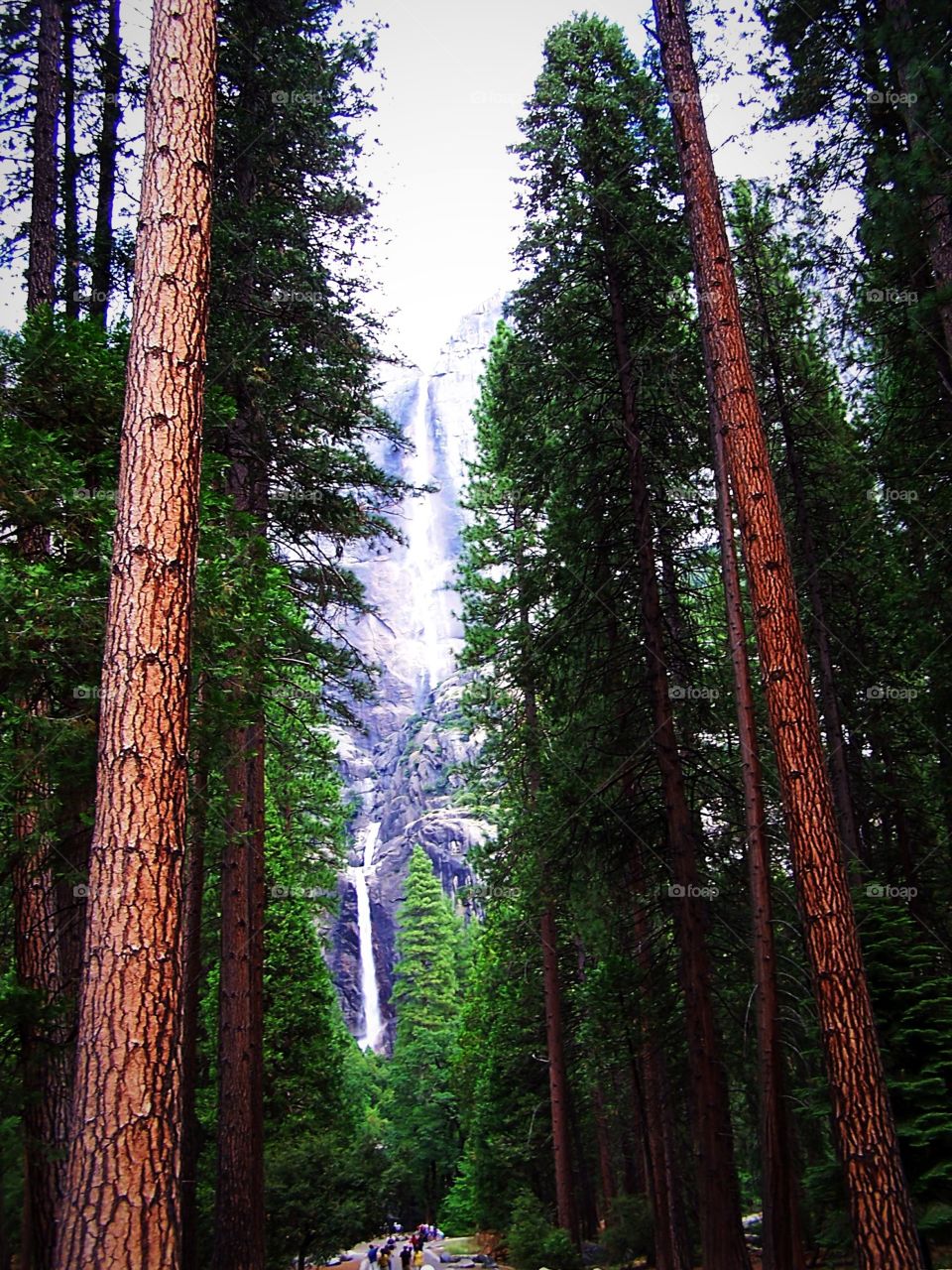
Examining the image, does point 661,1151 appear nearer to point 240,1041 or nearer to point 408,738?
point 240,1041

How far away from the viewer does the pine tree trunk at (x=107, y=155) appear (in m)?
9.95

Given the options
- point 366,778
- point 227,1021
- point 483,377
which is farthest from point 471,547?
point 366,778

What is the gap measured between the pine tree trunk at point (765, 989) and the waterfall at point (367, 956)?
6744cm

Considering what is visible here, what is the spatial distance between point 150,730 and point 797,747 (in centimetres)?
439

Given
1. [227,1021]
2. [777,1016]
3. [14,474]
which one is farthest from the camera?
[227,1021]

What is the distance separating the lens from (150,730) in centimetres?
412

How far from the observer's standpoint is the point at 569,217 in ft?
36.1

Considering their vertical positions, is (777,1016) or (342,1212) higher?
(777,1016)

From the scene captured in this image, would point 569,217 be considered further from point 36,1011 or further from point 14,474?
point 36,1011

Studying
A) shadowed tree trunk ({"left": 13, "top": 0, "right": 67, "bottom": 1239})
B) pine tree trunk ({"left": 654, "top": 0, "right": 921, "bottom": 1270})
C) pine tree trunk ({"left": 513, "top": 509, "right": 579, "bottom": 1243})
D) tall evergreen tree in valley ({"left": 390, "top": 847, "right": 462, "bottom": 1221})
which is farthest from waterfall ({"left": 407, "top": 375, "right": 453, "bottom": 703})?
shadowed tree trunk ({"left": 13, "top": 0, "right": 67, "bottom": 1239})

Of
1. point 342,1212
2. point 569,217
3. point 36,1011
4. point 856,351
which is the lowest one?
point 342,1212

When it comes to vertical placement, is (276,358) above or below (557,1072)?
above

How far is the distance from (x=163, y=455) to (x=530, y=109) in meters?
9.82

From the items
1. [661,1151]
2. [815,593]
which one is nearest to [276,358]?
[815,593]
